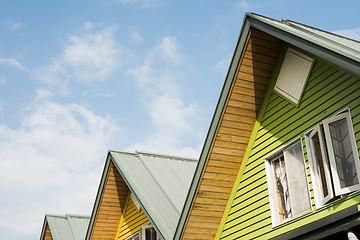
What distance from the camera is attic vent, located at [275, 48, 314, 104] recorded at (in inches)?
388

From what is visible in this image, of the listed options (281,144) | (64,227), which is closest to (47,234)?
(64,227)

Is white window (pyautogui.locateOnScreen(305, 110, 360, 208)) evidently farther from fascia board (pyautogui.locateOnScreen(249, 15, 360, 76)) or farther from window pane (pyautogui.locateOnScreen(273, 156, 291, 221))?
fascia board (pyautogui.locateOnScreen(249, 15, 360, 76))

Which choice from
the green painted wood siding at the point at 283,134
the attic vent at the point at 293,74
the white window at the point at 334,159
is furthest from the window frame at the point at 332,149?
the attic vent at the point at 293,74

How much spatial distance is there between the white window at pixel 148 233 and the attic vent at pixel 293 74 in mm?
6465

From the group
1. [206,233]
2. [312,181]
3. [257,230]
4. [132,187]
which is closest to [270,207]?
[257,230]

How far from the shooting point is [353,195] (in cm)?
769

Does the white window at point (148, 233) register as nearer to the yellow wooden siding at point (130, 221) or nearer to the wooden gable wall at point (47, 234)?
the yellow wooden siding at point (130, 221)

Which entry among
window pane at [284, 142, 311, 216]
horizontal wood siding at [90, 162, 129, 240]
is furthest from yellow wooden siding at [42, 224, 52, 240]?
window pane at [284, 142, 311, 216]

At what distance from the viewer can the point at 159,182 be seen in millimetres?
14914

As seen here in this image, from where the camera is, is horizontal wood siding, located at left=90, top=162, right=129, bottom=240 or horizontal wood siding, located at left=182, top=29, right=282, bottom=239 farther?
horizontal wood siding, located at left=90, top=162, right=129, bottom=240

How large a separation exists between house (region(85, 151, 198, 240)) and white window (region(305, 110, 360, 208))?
5.67 metres

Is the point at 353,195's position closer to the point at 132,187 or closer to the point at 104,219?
the point at 132,187

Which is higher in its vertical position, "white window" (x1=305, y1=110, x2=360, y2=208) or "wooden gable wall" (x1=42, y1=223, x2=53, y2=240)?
"wooden gable wall" (x1=42, y1=223, x2=53, y2=240)

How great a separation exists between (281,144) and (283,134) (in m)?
0.21
